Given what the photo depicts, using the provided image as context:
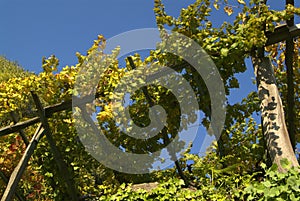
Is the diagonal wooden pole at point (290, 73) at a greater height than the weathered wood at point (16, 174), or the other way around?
the diagonal wooden pole at point (290, 73)

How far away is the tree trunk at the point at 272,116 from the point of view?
4.77 metres

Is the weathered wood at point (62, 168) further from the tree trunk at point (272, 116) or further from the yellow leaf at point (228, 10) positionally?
the tree trunk at point (272, 116)

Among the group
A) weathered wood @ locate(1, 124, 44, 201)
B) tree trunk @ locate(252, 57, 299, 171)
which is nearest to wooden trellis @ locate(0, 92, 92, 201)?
weathered wood @ locate(1, 124, 44, 201)

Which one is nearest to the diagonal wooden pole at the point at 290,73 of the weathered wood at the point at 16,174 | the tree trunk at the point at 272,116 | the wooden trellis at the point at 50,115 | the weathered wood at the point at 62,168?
the wooden trellis at the point at 50,115

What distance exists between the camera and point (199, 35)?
554 centimetres

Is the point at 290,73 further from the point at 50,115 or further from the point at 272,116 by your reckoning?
the point at 50,115

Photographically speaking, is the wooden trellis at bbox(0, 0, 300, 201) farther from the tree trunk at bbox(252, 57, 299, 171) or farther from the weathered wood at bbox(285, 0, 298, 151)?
the tree trunk at bbox(252, 57, 299, 171)

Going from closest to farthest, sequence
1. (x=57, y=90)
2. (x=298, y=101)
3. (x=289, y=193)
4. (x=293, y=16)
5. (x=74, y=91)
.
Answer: (x=289, y=193)
(x=293, y=16)
(x=74, y=91)
(x=57, y=90)
(x=298, y=101)

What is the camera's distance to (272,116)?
507 cm

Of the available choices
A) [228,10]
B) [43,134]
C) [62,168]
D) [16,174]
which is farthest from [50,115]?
[228,10]

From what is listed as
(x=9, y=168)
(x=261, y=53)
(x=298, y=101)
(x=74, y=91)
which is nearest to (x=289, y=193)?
(x=261, y=53)

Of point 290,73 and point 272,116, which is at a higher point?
point 290,73

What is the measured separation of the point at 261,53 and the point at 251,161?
2.52 metres

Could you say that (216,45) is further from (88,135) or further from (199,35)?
(88,135)
